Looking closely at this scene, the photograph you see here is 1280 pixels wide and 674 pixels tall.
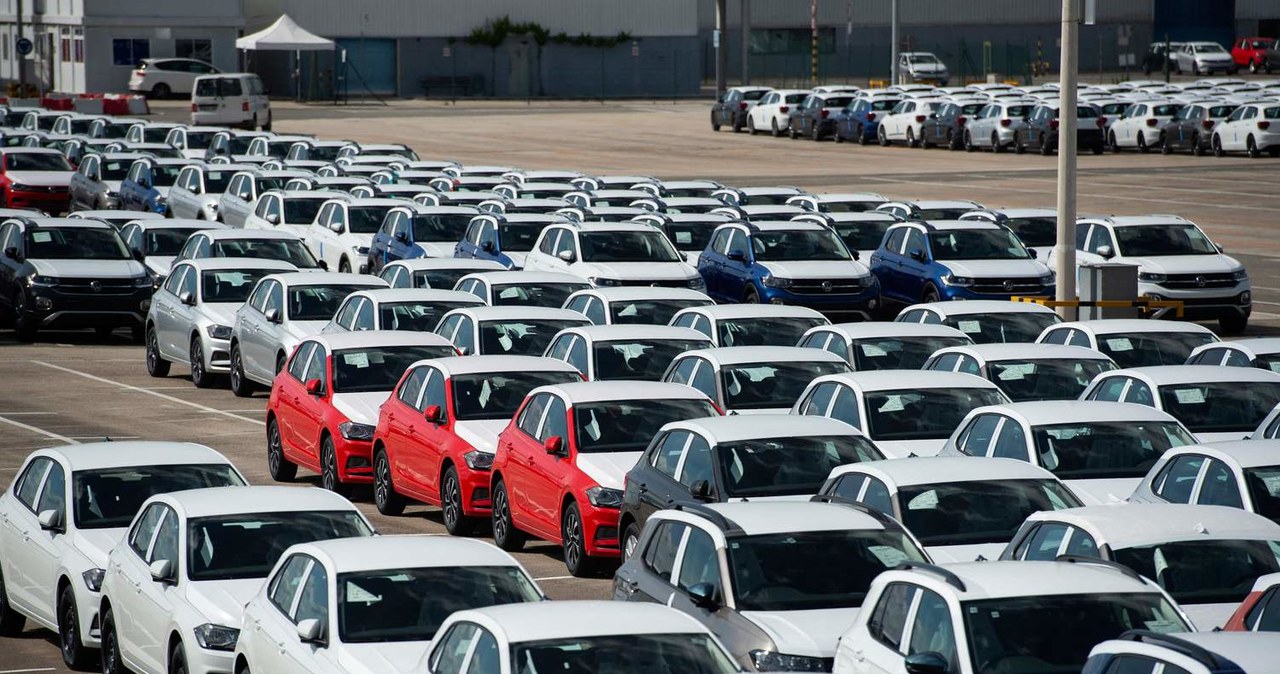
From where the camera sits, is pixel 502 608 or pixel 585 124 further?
pixel 585 124

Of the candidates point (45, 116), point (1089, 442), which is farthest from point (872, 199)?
point (45, 116)

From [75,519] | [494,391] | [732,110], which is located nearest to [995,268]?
[494,391]

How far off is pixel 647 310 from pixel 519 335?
2.04 meters

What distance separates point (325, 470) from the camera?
1942cm

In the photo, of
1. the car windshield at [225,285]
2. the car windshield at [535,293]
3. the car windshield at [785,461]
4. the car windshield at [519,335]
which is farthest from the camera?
the car windshield at [225,285]

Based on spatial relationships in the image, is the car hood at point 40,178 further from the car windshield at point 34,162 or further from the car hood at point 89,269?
the car hood at point 89,269

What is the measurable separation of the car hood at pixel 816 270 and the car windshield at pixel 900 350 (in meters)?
8.73

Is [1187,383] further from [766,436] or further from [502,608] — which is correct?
[502,608]

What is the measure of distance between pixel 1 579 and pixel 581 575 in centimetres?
420

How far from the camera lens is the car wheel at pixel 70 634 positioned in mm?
13229

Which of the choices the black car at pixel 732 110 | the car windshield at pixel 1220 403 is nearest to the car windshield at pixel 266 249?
the car windshield at pixel 1220 403

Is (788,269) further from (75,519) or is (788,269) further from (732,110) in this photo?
(732,110)

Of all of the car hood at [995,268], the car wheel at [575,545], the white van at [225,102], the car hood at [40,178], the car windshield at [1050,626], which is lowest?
the car wheel at [575,545]

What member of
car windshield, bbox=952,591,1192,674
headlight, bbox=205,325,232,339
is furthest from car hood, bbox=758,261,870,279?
car windshield, bbox=952,591,1192,674
